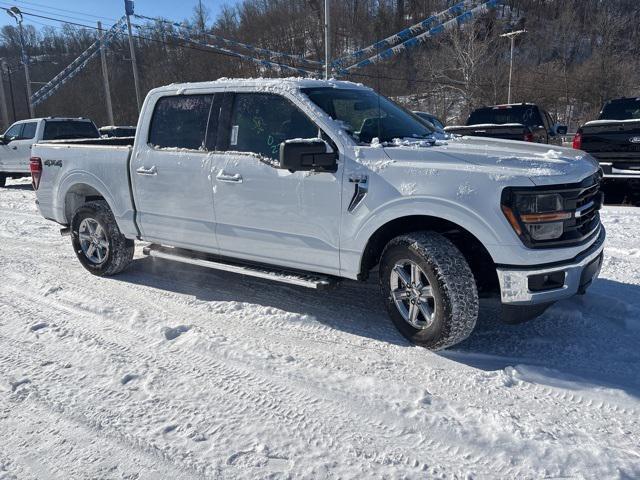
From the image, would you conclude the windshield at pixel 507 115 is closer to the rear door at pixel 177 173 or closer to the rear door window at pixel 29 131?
the rear door at pixel 177 173

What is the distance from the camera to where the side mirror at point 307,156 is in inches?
134

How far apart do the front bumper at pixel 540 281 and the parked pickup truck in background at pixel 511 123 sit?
24.4ft

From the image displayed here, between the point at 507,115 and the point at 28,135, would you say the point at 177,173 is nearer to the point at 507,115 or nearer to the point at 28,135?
the point at 507,115

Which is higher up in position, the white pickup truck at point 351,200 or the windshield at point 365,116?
the windshield at point 365,116

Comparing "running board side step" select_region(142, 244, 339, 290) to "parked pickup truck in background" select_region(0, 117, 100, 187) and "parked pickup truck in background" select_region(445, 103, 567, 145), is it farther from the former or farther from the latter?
"parked pickup truck in background" select_region(0, 117, 100, 187)

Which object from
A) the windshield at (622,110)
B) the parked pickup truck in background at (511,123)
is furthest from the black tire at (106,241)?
the windshield at (622,110)

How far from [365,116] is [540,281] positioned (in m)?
1.91

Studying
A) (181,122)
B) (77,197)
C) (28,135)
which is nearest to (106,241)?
(77,197)

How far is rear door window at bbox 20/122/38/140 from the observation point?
13953mm

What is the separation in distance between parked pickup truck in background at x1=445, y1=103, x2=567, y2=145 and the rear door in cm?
677

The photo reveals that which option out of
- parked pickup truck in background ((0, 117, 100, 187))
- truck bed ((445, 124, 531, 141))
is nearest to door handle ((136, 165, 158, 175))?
truck bed ((445, 124, 531, 141))

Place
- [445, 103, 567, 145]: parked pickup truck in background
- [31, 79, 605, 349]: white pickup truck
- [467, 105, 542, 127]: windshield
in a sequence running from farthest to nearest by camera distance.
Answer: [467, 105, 542, 127]: windshield, [445, 103, 567, 145]: parked pickup truck in background, [31, 79, 605, 349]: white pickup truck

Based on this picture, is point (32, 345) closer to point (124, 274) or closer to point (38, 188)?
point (124, 274)

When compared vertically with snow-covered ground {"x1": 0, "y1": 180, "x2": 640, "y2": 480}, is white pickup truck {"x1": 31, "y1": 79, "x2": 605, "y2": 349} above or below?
above
